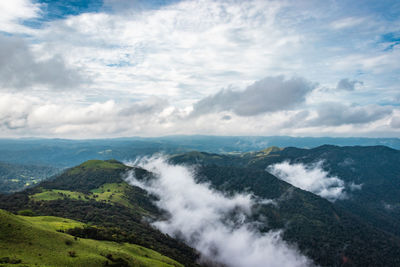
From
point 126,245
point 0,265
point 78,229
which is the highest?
point 0,265

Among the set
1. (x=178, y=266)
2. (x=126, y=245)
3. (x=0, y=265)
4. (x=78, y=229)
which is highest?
(x=0, y=265)

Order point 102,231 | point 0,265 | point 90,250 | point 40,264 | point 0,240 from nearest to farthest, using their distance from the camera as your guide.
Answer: point 0,265 < point 40,264 < point 0,240 < point 90,250 < point 102,231

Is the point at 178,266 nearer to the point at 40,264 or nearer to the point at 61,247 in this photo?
the point at 61,247

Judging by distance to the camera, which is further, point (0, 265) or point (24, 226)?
point (24, 226)

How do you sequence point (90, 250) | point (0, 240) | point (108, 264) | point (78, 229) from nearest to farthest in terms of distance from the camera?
point (0, 240) → point (108, 264) → point (90, 250) → point (78, 229)

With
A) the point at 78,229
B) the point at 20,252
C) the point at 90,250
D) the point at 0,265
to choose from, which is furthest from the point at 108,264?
the point at 78,229

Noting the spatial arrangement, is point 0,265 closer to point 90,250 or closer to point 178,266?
point 90,250

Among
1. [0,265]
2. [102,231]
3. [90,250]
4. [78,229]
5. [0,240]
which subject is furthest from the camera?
[102,231]

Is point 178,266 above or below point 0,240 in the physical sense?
below

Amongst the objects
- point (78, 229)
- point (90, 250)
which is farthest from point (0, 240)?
point (78, 229)
